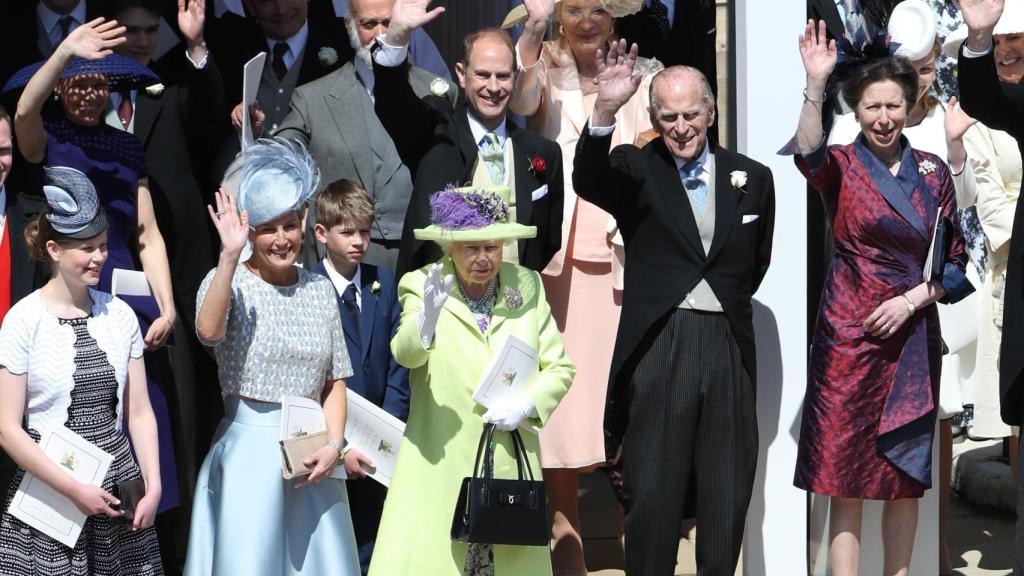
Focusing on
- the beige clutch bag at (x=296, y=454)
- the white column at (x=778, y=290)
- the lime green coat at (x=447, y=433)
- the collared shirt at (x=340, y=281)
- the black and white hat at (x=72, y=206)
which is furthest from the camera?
the white column at (x=778, y=290)

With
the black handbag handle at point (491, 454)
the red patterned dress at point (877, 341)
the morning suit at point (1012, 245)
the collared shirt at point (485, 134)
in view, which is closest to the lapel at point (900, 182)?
the red patterned dress at point (877, 341)

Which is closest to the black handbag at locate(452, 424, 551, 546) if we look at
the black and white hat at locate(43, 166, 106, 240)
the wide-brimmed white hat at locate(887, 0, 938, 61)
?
the black and white hat at locate(43, 166, 106, 240)

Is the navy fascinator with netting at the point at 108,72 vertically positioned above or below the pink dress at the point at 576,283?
above

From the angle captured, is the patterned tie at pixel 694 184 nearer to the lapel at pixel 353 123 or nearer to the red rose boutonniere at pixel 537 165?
the red rose boutonniere at pixel 537 165

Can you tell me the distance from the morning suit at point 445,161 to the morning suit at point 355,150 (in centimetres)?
18

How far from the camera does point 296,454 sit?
5152mm

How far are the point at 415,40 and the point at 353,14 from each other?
3.19ft

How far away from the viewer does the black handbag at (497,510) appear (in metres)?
5.08

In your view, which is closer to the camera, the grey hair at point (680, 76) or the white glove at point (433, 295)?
the white glove at point (433, 295)

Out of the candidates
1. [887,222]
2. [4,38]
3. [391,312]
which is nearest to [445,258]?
[391,312]

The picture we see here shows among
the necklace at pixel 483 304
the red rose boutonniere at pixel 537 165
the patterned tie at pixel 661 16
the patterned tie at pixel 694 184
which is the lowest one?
the necklace at pixel 483 304

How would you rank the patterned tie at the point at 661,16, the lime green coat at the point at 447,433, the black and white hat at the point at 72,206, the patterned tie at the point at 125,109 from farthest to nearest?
the patterned tie at the point at 661,16, the patterned tie at the point at 125,109, the lime green coat at the point at 447,433, the black and white hat at the point at 72,206

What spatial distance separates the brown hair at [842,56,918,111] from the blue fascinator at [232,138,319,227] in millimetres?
2073

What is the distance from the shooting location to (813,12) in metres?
6.80
